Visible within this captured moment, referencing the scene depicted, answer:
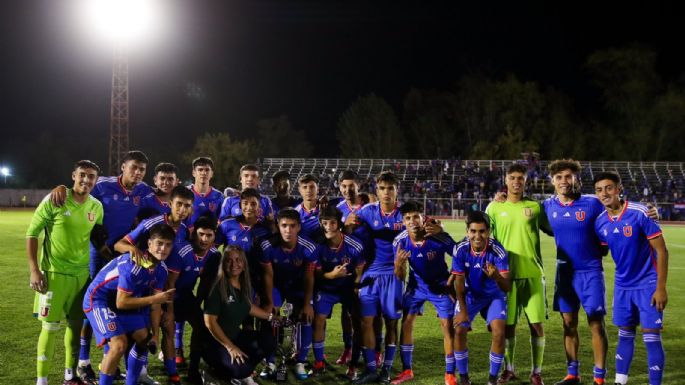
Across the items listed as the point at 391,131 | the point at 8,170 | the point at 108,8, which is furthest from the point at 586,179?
the point at 8,170

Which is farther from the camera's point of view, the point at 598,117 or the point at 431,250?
the point at 598,117

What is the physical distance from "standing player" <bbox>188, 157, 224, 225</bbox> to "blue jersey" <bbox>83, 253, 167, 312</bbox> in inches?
66.8

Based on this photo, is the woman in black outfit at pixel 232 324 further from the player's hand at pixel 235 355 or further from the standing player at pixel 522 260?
the standing player at pixel 522 260

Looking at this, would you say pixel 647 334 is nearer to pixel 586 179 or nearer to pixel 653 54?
pixel 586 179

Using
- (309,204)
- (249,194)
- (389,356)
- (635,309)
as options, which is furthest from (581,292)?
(249,194)

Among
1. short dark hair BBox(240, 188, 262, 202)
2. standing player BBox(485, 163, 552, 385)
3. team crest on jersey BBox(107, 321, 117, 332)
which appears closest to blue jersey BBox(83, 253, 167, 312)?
team crest on jersey BBox(107, 321, 117, 332)

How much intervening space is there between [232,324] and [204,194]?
77.5 inches

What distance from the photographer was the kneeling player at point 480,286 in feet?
16.7

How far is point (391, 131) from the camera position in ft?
175

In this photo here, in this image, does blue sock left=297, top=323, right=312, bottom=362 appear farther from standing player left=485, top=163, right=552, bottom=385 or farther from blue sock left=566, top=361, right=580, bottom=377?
blue sock left=566, top=361, right=580, bottom=377

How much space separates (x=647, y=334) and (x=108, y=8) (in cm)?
3385

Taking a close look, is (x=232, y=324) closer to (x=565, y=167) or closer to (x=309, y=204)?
(x=309, y=204)

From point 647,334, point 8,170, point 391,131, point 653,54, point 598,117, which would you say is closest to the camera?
point 647,334

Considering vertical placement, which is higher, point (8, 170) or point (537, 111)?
point (537, 111)
